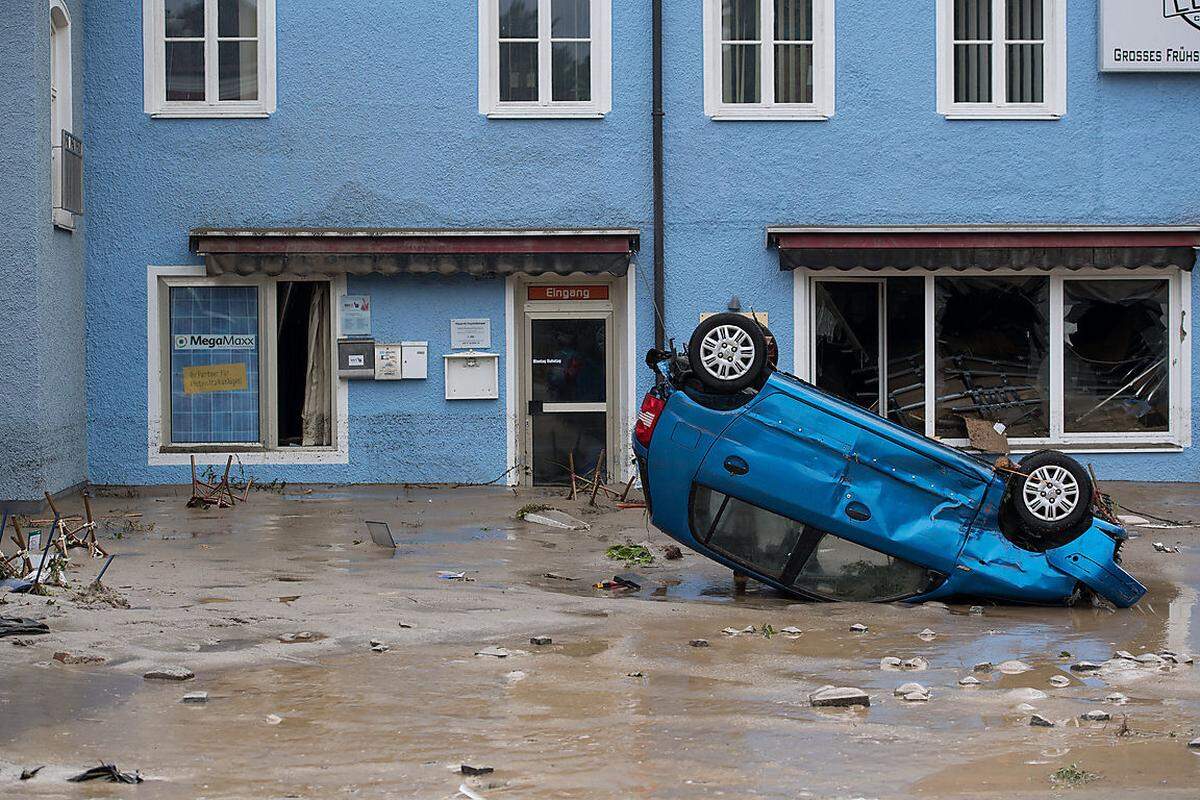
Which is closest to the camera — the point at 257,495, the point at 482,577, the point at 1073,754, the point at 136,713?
the point at 1073,754

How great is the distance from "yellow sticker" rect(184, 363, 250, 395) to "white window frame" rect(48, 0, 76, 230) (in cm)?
200

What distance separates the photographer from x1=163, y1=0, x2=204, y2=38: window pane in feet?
57.3

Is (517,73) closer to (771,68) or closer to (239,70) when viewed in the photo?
(771,68)

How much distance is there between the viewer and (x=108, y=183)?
17344 mm

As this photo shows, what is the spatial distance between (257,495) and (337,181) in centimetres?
341

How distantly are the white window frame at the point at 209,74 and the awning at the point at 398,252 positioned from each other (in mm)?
1281

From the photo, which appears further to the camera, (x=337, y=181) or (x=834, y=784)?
(x=337, y=181)

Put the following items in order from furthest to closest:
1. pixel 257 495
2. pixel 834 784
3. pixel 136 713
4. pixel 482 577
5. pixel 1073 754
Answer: pixel 257 495
pixel 482 577
pixel 136 713
pixel 1073 754
pixel 834 784

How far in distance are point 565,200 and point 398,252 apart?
1875 millimetres

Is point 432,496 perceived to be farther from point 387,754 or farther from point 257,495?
point 387,754

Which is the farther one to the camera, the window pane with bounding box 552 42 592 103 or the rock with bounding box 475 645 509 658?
the window pane with bounding box 552 42 592 103

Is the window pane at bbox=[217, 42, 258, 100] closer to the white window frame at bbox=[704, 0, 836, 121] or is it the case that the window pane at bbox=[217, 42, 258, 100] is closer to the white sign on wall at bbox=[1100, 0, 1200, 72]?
the white window frame at bbox=[704, 0, 836, 121]

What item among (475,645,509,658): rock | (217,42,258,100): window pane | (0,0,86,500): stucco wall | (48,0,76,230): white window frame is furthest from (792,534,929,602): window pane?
(217,42,258,100): window pane

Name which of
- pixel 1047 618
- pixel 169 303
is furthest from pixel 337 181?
pixel 1047 618
